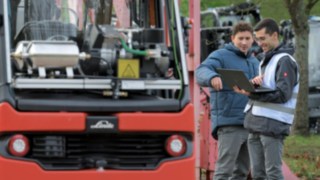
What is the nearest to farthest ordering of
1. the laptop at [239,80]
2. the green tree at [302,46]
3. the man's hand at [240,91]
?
the laptop at [239,80] → the man's hand at [240,91] → the green tree at [302,46]

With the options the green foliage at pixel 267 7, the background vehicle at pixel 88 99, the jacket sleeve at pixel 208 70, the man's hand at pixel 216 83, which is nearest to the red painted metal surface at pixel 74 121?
the background vehicle at pixel 88 99

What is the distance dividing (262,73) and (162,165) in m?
2.06

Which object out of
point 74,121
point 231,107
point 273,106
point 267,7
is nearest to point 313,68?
point 267,7

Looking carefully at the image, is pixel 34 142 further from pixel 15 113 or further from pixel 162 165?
pixel 162 165

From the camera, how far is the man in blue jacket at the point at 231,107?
980 centimetres

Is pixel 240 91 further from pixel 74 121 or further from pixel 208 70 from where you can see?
pixel 74 121

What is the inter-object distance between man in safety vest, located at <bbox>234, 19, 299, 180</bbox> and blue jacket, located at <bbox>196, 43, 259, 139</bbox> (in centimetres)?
41

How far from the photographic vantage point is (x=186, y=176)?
788 cm

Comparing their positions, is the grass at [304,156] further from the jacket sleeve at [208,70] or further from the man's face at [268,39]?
the man's face at [268,39]

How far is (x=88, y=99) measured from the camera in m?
7.72

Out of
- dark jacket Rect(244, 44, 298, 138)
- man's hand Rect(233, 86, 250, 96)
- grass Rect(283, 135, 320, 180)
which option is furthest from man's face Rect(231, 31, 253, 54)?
grass Rect(283, 135, 320, 180)

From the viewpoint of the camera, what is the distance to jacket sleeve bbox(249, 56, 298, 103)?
9070mm

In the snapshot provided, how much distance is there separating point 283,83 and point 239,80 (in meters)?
0.44

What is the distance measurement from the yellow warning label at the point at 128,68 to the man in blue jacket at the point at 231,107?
1.82m
